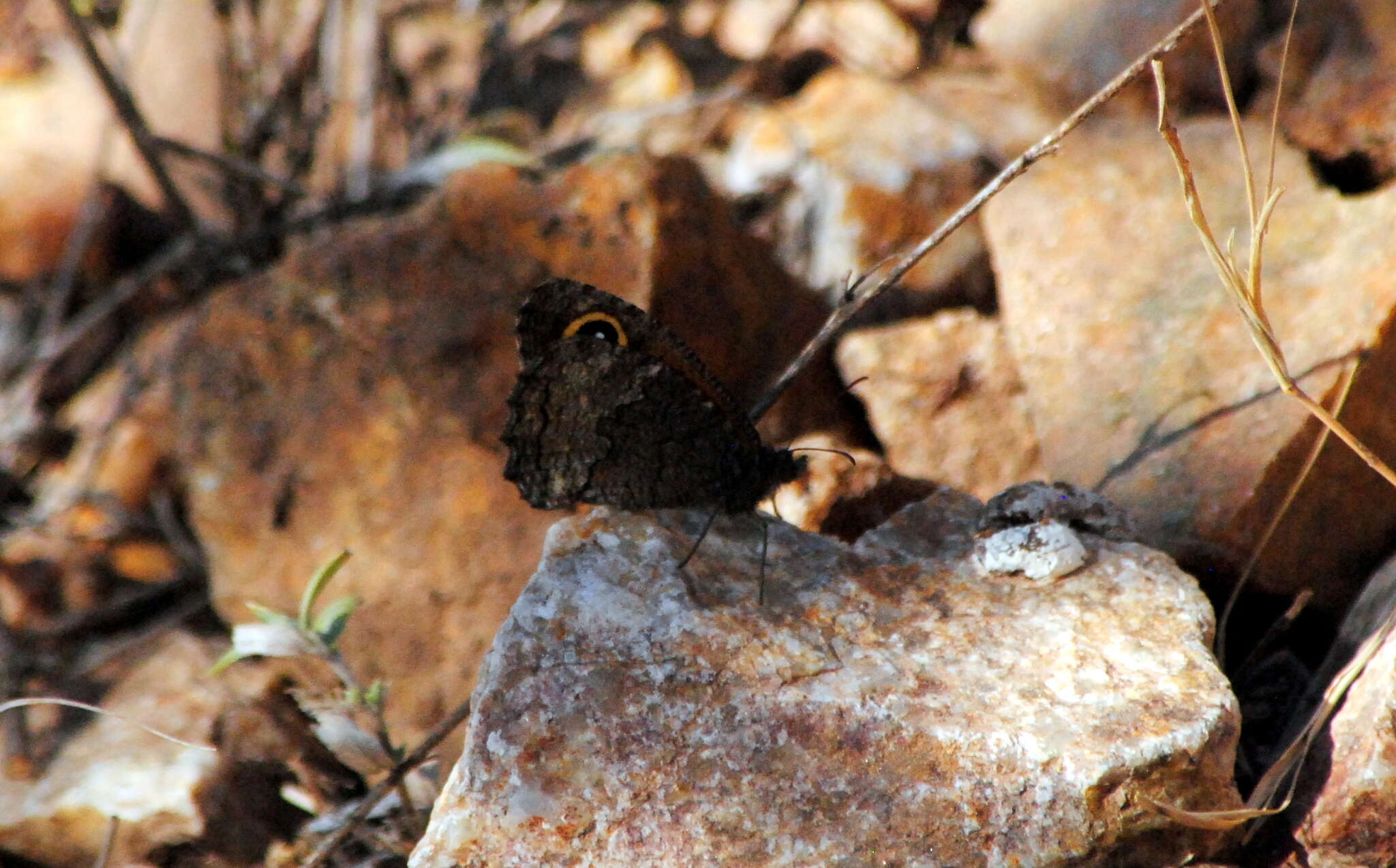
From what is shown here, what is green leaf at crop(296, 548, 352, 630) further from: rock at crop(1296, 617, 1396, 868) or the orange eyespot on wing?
rock at crop(1296, 617, 1396, 868)

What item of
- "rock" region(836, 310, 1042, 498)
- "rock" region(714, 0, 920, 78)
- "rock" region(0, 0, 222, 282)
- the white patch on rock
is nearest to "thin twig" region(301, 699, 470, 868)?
the white patch on rock

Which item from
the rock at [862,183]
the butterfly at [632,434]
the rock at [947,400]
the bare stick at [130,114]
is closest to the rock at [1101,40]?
the rock at [862,183]

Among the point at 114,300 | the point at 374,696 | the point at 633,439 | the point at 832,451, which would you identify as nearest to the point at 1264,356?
the point at 832,451

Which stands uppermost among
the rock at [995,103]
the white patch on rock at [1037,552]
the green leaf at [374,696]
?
the rock at [995,103]

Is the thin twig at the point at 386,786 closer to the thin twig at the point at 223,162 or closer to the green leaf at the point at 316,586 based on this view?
the green leaf at the point at 316,586

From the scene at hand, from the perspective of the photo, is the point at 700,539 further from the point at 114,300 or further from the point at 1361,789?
the point at 114,300
